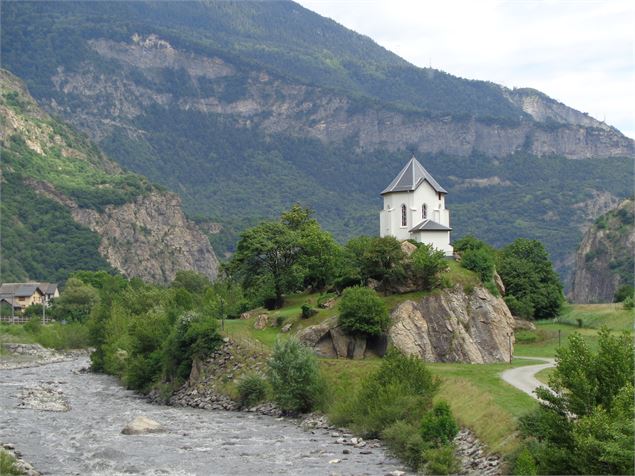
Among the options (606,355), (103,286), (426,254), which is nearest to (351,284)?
(426,254)

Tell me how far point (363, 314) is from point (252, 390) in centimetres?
920

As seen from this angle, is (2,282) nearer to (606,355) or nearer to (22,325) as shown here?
(22,325)

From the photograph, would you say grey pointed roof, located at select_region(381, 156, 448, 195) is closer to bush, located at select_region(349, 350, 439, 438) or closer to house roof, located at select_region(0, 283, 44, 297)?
bush, located at select_region(349, 350, 439, 438)

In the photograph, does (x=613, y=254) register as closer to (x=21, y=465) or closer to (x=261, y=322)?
(x=261, y=322)

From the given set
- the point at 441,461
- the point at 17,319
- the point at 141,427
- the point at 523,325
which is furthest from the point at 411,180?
the point at 17,319

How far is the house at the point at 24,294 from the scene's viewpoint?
171000 mm

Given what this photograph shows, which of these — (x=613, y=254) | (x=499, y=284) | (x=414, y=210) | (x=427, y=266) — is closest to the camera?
(x=427, y=266)

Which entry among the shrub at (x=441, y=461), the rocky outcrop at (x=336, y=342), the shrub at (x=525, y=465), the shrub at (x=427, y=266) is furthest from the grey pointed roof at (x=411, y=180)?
the shrub at (x=525, y=465)

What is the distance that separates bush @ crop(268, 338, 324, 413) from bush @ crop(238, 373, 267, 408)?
4152mm

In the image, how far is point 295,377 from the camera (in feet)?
199

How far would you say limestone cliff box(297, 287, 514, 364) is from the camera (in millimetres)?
68500

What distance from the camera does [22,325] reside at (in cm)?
14150

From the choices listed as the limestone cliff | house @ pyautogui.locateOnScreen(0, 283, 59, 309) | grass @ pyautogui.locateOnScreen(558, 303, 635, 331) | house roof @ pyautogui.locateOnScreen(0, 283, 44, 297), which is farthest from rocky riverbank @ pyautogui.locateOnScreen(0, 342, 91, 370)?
grass @ pyautogui.locateOnScreen(558, 303, 635, 331)

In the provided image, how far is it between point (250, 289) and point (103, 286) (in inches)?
3394
